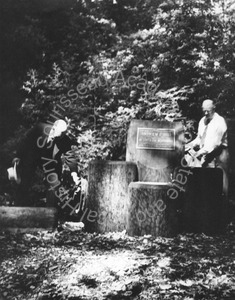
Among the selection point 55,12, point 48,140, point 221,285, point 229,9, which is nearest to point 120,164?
point 48,140

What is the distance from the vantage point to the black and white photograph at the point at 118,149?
361 cm

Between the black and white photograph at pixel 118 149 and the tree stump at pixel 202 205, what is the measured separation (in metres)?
0.01

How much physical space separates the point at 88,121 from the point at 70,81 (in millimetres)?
1081

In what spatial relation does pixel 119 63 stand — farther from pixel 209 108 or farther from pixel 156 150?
pixel 156 150

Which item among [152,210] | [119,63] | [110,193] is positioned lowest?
[152,210]

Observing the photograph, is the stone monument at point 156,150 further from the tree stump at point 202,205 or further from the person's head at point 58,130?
the person's head at point 58,130

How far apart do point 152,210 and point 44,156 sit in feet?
5.66

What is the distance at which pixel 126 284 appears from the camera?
10.9 ft

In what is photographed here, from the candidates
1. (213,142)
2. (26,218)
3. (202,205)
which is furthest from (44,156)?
(213,142)

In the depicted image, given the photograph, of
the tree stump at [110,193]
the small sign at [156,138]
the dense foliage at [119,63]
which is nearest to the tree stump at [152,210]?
the tree stump at [110,193]

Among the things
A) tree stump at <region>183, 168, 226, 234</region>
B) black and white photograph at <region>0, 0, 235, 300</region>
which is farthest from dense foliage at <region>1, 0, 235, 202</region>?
tree stump at <region>183, 168, 226, 234</region>

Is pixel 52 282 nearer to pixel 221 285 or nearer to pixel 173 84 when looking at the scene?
pixel 221 285

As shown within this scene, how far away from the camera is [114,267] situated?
361cm

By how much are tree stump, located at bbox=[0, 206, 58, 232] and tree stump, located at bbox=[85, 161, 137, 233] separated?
0.47 meters
